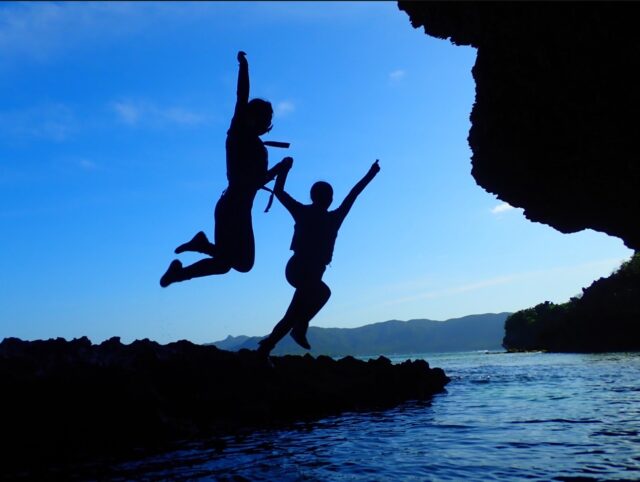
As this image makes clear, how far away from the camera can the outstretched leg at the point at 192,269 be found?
5.23 meters

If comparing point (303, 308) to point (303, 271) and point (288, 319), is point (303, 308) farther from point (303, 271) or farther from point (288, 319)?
point (303, 271)

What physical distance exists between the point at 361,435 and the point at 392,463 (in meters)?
2.48

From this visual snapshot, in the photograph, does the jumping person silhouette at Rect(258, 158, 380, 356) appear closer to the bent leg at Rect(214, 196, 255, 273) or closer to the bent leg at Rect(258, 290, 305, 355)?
the bent leg at Rect(258, 290, 305, 355)

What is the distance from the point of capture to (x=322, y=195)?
5.84m

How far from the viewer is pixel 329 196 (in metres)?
5.87

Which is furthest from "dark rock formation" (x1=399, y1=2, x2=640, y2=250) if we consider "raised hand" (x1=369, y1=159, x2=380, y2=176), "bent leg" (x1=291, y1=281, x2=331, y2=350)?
"bent leg" (x1=291, y1=281, x2=331, y2=350)

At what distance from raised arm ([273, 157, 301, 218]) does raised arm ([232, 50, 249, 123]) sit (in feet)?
2.81

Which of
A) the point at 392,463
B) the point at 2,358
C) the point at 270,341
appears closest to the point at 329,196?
the point at 270,341

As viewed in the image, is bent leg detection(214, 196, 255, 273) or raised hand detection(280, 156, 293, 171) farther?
raised hand detection(280, 156, 293, 171)

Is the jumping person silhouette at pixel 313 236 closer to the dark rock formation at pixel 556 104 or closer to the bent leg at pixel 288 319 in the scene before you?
the bent leg at pixel 288 319

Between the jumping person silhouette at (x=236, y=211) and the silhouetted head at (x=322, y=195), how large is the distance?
82 centimetres

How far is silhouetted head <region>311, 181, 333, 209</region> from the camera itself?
5837 mm

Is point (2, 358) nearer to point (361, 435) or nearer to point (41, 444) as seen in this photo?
point (41, 444)

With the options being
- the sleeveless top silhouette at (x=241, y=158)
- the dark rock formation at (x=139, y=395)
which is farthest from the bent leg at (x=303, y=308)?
the dark rock formation at (x=139, y=395)
